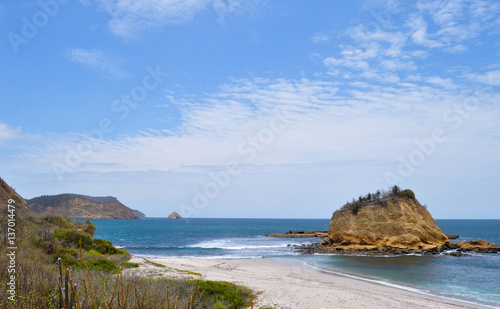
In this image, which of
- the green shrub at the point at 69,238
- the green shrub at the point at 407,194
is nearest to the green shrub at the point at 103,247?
the green shrub at the point at 69,238

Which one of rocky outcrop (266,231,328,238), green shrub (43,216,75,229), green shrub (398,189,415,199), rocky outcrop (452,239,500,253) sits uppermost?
green shrub (398,189,415,199)


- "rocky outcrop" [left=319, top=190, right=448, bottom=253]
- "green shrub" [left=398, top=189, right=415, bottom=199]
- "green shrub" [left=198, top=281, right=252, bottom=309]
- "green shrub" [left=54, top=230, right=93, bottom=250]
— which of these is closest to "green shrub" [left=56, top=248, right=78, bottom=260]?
"green shrub" [left=54, top=230, right=93, bottom=250]

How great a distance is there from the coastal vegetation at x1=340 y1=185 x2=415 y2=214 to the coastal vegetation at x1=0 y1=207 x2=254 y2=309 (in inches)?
1321

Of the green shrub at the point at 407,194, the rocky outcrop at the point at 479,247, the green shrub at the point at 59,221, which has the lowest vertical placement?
the rocky outcrop at the point at 479,247

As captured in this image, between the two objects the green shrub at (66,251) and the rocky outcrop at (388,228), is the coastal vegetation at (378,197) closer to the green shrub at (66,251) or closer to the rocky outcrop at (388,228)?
the rocky outcrop at (388,228)

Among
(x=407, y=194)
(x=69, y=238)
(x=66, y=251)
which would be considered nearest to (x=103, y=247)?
(x=69, y=238)

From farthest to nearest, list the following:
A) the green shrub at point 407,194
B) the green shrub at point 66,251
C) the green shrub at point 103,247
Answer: the green shrub at point 407,194, the green shrub at point 103,247, the green shrub at point 66,251

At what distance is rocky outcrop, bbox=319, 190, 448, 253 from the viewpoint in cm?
4453

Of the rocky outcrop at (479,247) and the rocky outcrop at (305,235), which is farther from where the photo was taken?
the rocky outcrop at (305,235)

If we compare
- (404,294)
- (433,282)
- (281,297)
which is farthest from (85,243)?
(433,282)

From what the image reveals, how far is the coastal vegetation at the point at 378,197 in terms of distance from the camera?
47.2 meters

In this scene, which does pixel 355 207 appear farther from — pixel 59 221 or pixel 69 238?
pixel 69 238

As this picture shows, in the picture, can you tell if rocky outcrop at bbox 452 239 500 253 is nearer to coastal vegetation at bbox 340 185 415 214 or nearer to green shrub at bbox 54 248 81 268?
coastal vegetation at bbox 340 185 415 214

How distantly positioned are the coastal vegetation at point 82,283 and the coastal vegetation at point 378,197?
33.6m
